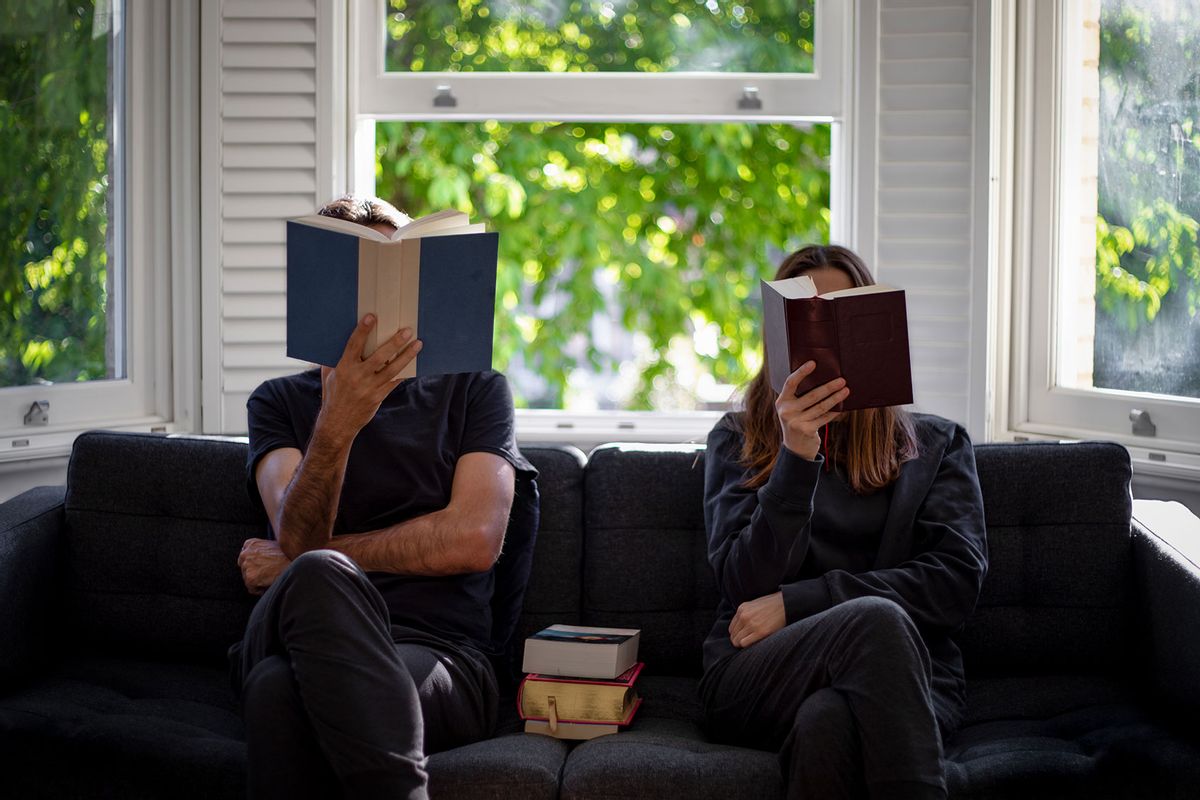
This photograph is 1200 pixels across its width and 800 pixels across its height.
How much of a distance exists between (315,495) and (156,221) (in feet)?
3.94

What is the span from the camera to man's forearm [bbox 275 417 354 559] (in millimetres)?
1857

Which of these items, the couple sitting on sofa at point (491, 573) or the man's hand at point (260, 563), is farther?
the man's hand at point (260, 563)

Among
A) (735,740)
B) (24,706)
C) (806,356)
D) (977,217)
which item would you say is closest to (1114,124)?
(977,217)

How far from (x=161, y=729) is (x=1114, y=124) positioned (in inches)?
90.6

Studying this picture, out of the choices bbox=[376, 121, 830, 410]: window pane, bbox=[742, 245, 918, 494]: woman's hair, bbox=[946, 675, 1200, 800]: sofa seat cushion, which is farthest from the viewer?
bbox=[376, 121, 830, 410]: window pane

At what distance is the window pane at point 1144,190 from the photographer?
8.09ft

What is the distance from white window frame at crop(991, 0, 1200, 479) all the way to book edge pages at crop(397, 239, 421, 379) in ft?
4.87

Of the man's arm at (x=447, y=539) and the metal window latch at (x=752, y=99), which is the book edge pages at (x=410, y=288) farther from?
the metal window latch at (x=752, y=99)

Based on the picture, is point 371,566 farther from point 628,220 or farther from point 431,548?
point 628,220

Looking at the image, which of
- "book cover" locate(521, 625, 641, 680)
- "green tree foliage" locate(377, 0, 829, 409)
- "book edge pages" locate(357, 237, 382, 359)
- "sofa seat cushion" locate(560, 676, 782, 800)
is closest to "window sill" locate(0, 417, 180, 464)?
"book edge pages" locate(357, 237, 382, 359)

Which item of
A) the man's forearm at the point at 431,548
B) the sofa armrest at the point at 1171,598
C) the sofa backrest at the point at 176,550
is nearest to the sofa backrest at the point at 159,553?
the sofa backrest at the point at 176,550

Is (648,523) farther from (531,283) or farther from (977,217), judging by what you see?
(531,283)

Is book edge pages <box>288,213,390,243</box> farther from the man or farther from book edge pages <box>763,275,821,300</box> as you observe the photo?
book edge pages <box>763,275,821,300</box>

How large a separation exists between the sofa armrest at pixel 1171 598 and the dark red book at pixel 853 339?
1.92 ft
